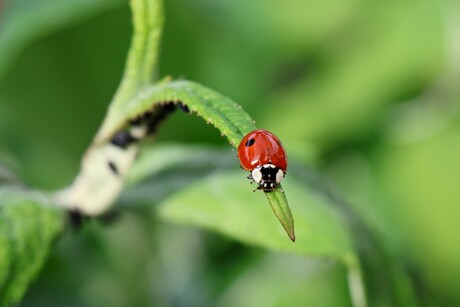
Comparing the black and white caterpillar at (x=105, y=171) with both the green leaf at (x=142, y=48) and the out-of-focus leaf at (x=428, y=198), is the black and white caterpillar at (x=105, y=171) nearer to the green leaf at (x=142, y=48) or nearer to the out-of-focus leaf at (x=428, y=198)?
the green leaf at (x=142, y=48)

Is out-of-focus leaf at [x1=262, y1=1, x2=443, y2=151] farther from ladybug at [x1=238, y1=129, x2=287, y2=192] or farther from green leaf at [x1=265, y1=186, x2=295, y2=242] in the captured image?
green leaf at [x1=265, y1=186, x2=295, y2=242]

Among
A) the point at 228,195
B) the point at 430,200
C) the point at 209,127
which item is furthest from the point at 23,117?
the point at 430,200

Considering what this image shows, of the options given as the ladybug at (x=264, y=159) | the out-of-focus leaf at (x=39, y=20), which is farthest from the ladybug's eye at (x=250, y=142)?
the out-of-focus leaf at (x=39, y=20)

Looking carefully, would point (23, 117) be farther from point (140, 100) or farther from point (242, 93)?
point (140, 100)

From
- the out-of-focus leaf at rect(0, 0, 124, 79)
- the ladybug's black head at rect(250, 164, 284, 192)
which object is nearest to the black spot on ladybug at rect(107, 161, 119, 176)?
the ladybug's black head at rect(250, 164, 284, 192)

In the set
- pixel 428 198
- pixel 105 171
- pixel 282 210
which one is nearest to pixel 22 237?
pixel 105 171

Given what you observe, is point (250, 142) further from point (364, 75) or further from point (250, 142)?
point (364, 75)
